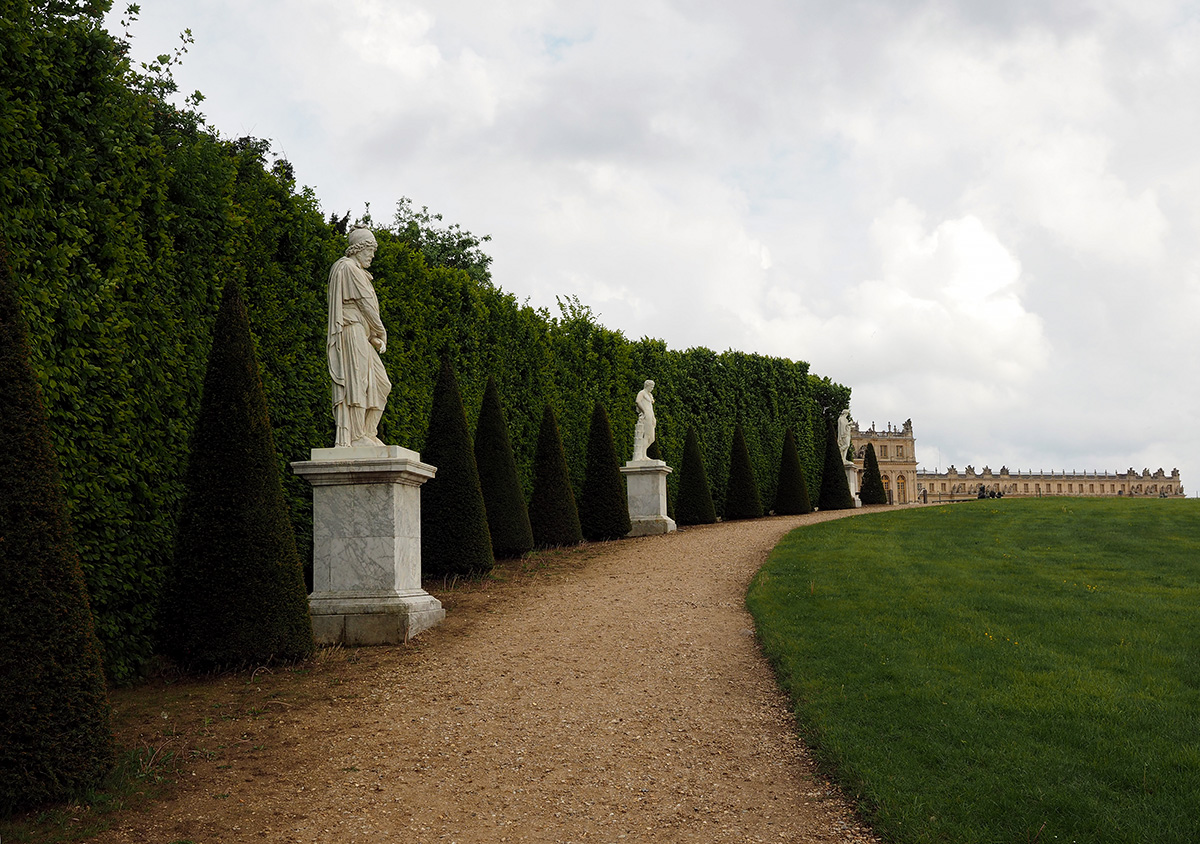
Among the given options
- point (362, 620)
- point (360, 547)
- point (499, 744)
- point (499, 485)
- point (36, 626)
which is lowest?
point (499, 744)

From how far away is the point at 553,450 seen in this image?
51.3ft

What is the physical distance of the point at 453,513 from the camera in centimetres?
1170

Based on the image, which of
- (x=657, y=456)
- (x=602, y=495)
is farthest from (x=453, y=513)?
(x=657, y=456)

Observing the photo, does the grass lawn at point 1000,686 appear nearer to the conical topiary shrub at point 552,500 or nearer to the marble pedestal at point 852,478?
the conical topiary shrub at point 552,500

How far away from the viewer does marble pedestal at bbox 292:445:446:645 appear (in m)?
8.55

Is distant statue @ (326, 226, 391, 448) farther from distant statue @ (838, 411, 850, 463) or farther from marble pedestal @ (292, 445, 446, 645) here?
distant statue @ (838, 411, 850, 463)

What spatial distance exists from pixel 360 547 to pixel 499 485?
4.97m

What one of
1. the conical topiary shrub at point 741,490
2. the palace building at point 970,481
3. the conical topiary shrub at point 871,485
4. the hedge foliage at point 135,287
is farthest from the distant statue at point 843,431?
the palace building at point 970,481

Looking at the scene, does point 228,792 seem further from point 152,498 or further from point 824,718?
point 824,718

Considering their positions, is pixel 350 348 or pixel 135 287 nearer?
pixel 135 287

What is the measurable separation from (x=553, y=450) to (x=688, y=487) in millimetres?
6680

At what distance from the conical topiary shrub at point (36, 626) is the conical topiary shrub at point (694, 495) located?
1718 cm

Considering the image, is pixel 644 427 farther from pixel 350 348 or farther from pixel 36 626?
pixel 36 626

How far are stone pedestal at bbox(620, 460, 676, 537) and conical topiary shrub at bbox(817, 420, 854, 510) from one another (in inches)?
→ 444
